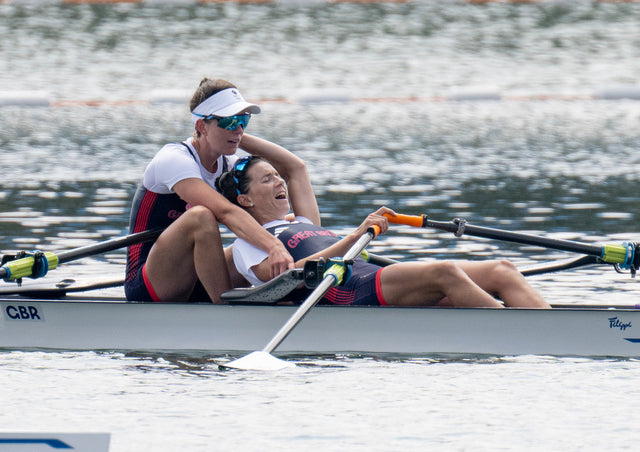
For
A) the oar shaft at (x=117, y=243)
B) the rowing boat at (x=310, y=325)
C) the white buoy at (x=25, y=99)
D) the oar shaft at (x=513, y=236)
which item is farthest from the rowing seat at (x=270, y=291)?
the white buoy at (x=25, y=99)

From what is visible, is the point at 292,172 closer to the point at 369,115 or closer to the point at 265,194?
the point at 265,194

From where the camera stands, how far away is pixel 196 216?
318 inches

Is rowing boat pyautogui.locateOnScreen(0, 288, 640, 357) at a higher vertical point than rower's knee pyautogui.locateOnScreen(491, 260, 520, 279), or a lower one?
lower

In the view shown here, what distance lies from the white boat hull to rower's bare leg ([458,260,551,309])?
0.17 metres

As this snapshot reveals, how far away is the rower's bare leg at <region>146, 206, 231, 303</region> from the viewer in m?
8.09

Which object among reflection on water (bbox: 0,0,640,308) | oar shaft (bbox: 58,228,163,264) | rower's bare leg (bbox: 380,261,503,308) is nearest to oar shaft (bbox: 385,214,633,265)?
rower's bare leg (bbox: 380,261,503,308)

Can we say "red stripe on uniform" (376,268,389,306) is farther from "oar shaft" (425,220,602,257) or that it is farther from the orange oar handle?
"oar shaft" (425,220,602,257)

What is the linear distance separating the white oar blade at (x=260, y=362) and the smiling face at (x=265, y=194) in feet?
3.03

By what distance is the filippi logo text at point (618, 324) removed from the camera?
7992 mm

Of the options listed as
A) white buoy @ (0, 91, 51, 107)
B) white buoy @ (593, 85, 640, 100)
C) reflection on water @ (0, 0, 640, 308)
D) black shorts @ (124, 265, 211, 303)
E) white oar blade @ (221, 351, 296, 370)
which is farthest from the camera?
white buoy @ (593, 85, 640, 100)

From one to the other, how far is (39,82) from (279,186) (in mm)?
18381

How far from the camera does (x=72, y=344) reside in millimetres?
8484

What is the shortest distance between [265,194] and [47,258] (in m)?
1.47

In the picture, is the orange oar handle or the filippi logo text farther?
the orange oar handle
